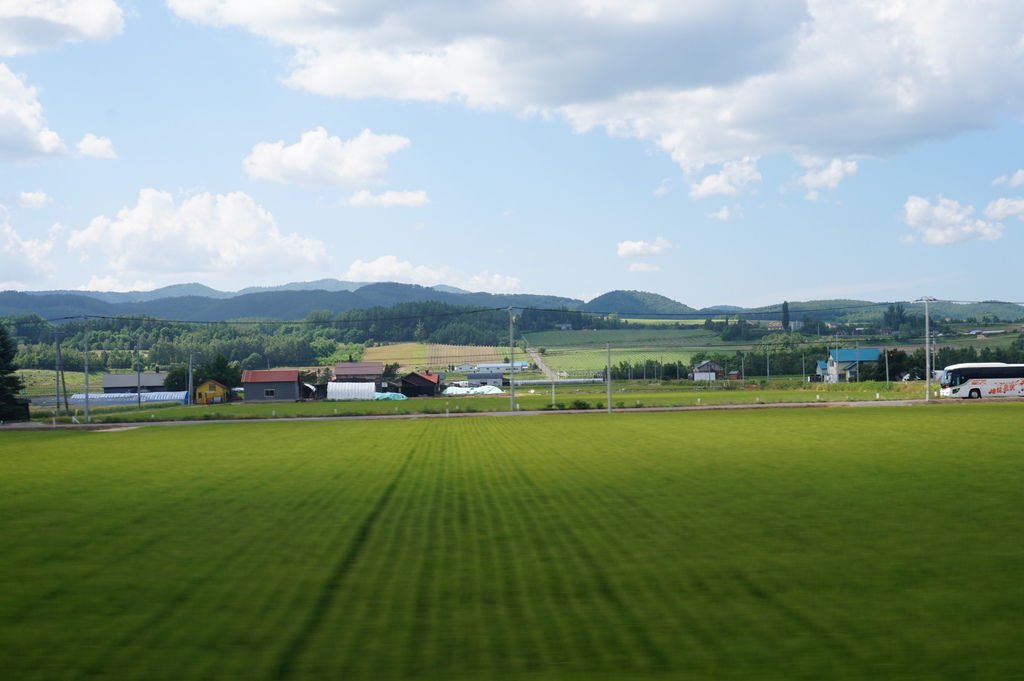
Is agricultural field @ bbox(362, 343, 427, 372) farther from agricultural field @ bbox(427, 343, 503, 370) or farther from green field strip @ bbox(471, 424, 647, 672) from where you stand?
green field strip @ bbox(471, 424, 647, 672)

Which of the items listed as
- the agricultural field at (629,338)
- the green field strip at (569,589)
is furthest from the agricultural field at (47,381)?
the green field strip at (569,589)

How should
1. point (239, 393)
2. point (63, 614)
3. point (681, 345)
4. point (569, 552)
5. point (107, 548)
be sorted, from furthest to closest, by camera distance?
point (681, 345), point (239, 393), point (107, 548), point (569, 552), point (63, 614)

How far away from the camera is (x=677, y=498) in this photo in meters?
17.9

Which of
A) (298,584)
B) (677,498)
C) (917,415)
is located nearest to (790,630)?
(298,584)

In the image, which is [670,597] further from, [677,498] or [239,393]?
[239,393]

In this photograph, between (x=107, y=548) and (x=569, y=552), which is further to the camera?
(x=107, y=548)

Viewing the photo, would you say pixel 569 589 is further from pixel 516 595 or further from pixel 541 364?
pixel 541 364

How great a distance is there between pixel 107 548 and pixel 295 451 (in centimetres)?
2005

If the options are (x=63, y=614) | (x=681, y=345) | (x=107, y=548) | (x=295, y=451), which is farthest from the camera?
(x=681, y=345)

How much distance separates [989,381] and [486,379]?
7975cm

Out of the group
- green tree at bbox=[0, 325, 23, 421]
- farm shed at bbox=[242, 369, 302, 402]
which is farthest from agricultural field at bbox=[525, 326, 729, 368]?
green tree at bbox=[0, 325, 23, 421]

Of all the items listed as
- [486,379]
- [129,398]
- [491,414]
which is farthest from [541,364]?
[491,414]

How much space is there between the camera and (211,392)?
10919 centimetres

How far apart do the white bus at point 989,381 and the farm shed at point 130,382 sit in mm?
108591
